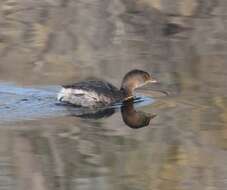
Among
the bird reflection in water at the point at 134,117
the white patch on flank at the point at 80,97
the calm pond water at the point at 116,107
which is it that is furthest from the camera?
the white patch on flank at the point at 80,97

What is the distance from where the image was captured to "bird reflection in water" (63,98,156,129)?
396 inches

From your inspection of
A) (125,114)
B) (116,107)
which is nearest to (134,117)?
(125,114)

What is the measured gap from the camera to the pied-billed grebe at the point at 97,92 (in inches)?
412

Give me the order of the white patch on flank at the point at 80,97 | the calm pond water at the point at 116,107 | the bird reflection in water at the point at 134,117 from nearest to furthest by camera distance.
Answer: the calm pond water at the point at 116,107 < the bird reflection in water at the point at 134,117 < the white patch on flank at the point at 80,97

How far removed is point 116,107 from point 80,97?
515 mm

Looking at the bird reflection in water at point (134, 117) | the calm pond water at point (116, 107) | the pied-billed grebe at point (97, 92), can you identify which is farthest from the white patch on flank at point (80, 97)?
the bird reflection in water at point (134, 117)

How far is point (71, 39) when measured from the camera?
14.6 meters

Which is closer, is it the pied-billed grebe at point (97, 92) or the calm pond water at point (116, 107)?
the calm pond water at point (116, 107)

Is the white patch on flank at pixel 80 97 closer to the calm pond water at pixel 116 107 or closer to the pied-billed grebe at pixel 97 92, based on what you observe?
the pied-billed grebe at pixel 97 92

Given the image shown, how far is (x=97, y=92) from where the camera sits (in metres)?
10.6

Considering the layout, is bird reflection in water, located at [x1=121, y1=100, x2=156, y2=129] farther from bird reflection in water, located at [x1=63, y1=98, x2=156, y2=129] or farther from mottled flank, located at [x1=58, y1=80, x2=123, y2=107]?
mottled flank, located at [x1=58, y1=80, x2=123, y2=107]

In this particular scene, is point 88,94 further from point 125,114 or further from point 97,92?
point 125,114

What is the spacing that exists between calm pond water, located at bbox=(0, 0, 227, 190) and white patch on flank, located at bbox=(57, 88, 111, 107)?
4.9 inches

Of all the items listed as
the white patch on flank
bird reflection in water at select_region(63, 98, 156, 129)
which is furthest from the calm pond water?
the white patch on flank
